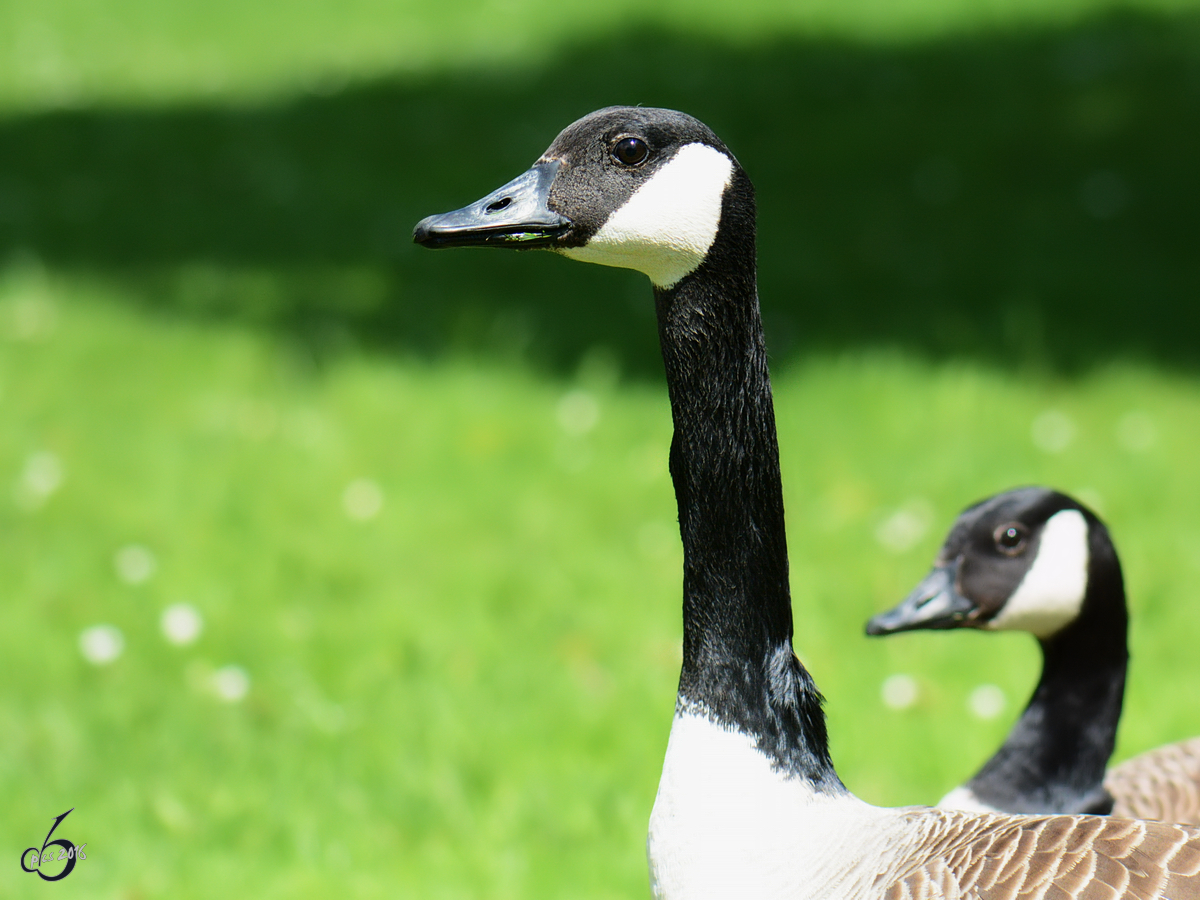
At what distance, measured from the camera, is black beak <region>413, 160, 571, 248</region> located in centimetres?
201

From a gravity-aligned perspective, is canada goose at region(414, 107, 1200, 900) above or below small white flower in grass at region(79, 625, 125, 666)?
above

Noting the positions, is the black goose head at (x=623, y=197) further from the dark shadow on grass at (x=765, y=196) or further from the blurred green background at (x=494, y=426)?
the dark shadow on grass at (x=765, y=196)

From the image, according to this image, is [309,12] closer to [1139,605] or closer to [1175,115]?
[1175,115]

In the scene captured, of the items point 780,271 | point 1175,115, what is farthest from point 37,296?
point 1175,115

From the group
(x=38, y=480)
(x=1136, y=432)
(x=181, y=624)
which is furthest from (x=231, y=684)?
(x=1136, y=432)

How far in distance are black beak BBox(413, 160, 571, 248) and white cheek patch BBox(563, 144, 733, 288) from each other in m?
0.09

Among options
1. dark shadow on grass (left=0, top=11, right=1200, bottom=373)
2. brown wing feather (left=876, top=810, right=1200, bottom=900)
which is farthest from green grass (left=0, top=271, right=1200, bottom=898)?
brown wing feather (left=876, top=810, right=1200, bottom=900)

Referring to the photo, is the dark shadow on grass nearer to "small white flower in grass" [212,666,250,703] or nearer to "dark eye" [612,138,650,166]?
"small white flower in grass" [212,666,250,703]

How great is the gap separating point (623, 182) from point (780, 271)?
5.12 m

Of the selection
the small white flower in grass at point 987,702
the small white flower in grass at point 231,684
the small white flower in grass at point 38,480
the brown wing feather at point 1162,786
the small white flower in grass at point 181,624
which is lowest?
the small white flower in grass at point 38,480

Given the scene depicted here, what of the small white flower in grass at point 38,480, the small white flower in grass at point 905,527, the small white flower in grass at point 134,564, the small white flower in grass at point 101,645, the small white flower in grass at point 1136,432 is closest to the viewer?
the small white flower in grass at point 101,645

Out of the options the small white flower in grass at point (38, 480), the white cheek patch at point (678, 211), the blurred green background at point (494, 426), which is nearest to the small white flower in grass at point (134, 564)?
the blurred green background at point (494, 426)

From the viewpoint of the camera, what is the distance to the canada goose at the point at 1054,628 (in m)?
2.86

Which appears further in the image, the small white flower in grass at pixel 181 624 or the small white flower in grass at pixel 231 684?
the small white flower in grass at pixel 181 624
